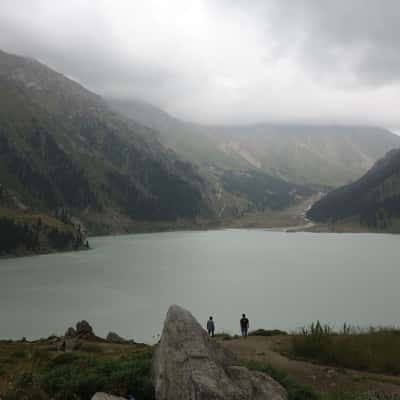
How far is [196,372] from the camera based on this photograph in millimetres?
10609

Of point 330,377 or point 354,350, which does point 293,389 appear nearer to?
point 330,377

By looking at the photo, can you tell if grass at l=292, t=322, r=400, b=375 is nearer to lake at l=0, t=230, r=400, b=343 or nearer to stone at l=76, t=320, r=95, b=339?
stone at l=76, t=320, r=95, b=339

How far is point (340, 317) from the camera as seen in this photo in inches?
2071

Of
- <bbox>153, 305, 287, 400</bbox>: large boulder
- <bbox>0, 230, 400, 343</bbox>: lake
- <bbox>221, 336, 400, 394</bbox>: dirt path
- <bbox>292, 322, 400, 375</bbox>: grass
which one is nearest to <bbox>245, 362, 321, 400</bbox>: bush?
<bbox>153, 305, 287, 400</bbox>: large boulder

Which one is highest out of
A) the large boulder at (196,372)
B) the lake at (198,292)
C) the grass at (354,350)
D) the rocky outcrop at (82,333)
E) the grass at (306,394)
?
the large boulder at (196,372)

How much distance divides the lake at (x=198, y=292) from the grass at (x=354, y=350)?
2489 cm

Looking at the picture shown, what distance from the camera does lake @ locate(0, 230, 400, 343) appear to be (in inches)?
2111

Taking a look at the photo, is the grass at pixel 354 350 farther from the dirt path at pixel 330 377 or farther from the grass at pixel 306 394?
the grass at pixel 306 394

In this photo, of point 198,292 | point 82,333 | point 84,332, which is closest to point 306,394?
point 82,333

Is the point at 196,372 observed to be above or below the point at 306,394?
above

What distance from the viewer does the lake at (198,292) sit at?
53.6 m

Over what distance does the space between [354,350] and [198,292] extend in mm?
53628

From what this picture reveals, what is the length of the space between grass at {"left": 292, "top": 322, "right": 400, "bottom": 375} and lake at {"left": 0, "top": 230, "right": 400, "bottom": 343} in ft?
81.7

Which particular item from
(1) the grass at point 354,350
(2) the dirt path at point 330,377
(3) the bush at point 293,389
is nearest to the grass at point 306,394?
(3) the bush at point 293,389
